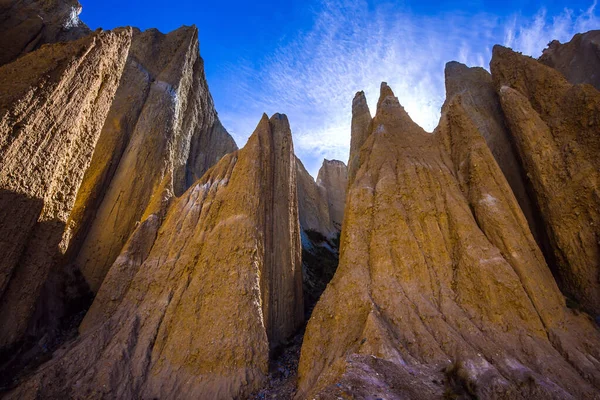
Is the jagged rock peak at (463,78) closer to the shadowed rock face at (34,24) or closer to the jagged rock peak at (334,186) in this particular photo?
the jagged rock peak at (334,186)

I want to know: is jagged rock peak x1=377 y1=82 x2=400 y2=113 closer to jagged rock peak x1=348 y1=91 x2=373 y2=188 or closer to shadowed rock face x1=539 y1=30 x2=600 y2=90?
jagged rock peak x1=348 y1=91 x2=373 y2=188

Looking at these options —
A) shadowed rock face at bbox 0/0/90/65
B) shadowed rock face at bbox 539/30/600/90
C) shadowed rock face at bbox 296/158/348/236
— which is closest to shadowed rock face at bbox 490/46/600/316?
shadowed rock face at bbox 539/30/600/90

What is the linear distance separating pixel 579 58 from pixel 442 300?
2490 cm

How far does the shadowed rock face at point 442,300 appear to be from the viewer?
802 cm

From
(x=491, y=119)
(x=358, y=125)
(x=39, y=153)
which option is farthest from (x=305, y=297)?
(x=358, y=125)

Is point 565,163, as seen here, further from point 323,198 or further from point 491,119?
point 323,198

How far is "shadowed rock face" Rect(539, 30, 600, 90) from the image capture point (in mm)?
21375

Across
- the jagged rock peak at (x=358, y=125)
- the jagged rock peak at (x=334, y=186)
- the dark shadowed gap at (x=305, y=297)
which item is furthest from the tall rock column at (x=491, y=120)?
the jagged rock peak at (x=334, y=186)

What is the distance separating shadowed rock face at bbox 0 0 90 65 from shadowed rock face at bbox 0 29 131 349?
1263cm

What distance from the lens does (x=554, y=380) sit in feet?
27.5

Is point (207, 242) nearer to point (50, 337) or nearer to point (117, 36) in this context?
point (50, 337)

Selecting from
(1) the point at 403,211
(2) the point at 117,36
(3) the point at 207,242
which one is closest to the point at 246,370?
(3) the point at 207,242

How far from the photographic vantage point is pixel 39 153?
10.1 meters

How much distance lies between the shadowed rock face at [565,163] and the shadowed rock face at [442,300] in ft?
8.69
